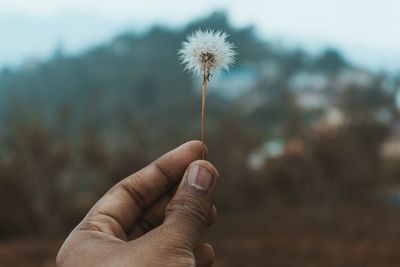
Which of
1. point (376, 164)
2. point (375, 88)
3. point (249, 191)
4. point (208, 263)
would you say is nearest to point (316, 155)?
point (249, 191)

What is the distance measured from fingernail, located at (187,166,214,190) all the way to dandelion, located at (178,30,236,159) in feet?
0.30

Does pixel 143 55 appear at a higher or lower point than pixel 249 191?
higher

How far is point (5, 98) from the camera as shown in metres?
26.4

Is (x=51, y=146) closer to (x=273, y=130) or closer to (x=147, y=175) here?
(x=273, y=130)

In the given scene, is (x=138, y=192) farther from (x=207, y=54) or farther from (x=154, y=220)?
(x=207, y=54)

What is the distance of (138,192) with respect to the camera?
2.05 m

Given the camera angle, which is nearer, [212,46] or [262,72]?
[212,46]

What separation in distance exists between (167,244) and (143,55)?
100ft

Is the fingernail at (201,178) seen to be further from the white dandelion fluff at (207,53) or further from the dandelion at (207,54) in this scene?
the white dandelion fluff at (207,53)

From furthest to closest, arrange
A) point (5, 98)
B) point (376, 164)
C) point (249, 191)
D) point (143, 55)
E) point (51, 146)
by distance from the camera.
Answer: point (143, 55) → point (5, 98) → point (376, 164) → point (249, 191) → point (51, 146)

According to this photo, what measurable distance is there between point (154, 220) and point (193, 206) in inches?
17.9

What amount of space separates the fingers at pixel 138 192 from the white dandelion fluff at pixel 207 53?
28cm

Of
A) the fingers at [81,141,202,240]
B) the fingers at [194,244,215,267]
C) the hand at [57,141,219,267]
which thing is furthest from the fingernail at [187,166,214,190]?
the fingers at [194,244,215,267]

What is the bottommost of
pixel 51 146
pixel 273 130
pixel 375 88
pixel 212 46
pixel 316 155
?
pixel 212 46
